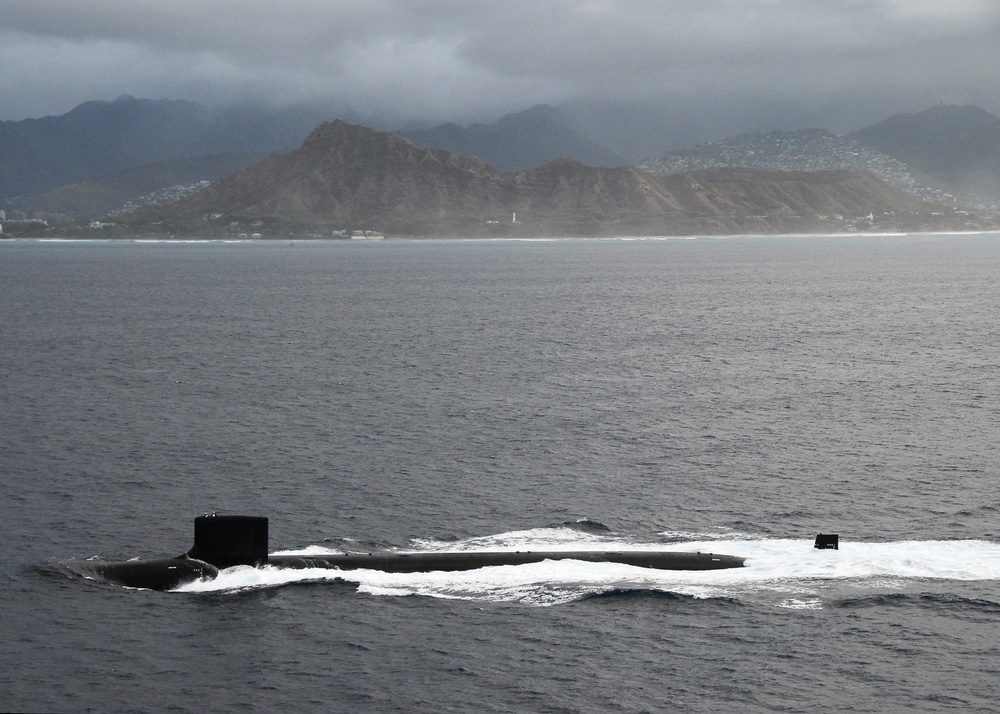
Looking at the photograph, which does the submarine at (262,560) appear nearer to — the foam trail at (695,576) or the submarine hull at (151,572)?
the submarine hull at (151,572)

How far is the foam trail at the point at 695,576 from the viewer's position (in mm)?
42312

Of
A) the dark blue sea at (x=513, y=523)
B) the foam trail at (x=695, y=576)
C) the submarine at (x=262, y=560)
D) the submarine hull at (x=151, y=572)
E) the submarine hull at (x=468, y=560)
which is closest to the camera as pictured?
the dark blue sea at (x=513, y=523)

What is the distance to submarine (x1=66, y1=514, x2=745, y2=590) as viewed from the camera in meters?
43.2

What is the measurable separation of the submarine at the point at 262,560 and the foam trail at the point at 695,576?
0.40 meters

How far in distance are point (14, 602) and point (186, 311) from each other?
12001 centimetres

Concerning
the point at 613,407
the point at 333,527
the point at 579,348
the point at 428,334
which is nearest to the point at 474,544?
the point at 333,527

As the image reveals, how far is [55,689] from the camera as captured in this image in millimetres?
34031

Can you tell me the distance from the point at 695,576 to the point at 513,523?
32.8 feet

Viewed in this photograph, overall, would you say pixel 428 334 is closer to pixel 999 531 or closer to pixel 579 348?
pixel 579 348

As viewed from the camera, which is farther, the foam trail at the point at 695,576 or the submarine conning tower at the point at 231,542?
the submarine conning tower at the point at 231,542

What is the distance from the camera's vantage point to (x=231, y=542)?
4388 cm

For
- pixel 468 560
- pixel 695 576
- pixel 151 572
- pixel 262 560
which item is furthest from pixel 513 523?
pixel 151 572

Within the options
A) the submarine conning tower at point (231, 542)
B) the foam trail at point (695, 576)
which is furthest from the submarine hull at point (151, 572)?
the foam trail at point (695, 576)

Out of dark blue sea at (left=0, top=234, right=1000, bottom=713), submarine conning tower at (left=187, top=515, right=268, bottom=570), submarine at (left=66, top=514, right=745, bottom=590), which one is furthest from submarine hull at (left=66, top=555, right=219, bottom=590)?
dark blue sea at (left=0, top=234, right=1000, bottom=713)
